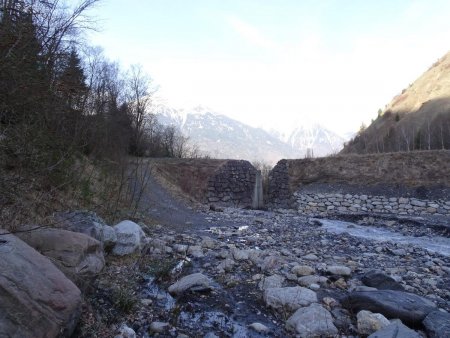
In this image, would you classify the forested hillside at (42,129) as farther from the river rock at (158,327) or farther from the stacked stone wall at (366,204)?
the stacked stone wall at (366,204)

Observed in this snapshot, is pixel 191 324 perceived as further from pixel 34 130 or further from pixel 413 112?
pixel 413 112

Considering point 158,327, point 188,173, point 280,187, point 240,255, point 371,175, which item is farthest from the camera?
point 280,187

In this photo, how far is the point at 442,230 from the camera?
15.4m

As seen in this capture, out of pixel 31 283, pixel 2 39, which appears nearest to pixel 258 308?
pixel 31 283

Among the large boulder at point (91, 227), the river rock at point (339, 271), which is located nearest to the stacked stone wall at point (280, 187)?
the river rock at point (339, 271)

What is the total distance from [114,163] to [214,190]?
1505 centimetres

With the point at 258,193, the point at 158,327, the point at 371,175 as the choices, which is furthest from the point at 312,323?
the point at 258,193

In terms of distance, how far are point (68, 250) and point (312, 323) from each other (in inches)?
124

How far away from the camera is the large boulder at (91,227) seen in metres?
6.16

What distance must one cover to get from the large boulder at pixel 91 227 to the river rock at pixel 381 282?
14.4 ft

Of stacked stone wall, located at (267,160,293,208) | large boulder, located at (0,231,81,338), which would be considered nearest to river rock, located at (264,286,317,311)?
large boulder, located at (0,231,81,338)

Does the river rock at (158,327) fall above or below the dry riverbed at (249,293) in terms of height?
below

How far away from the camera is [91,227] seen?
6.25 meters

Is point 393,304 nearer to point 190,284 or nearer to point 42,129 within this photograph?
point 190,284
